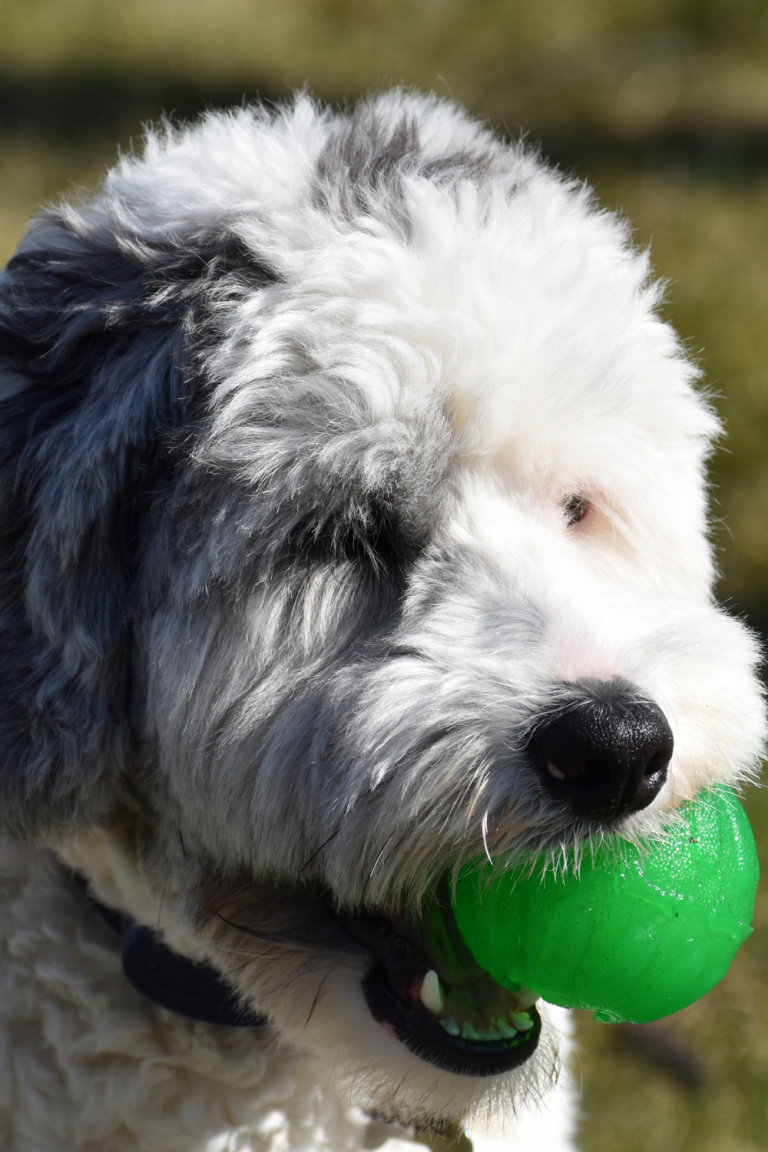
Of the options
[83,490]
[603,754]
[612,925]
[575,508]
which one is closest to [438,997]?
[612,925]

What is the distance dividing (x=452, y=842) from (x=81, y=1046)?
73 centimetres

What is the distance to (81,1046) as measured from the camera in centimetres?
186

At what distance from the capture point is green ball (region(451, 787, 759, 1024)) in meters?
1.56

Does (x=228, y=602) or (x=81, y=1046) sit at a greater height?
(x=228, y=602)

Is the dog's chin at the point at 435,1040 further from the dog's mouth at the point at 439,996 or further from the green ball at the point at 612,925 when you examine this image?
the green ball at the point at 612,925

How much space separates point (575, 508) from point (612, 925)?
657mm

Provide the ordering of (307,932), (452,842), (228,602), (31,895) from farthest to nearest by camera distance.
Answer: (31,895) → (307,932) → (228,602) → (452,842)

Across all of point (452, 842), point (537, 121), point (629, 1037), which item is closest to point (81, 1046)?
point (452, 842)

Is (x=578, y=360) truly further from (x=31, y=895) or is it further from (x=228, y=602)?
(x=31, y=895)

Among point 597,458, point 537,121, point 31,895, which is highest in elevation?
point 537,121

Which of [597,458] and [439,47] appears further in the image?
[439,47]

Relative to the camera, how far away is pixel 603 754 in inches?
59.3

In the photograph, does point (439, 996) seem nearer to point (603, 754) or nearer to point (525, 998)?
point (525, 998)

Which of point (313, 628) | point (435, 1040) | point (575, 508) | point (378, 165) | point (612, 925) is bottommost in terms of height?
point (435, 1040)
